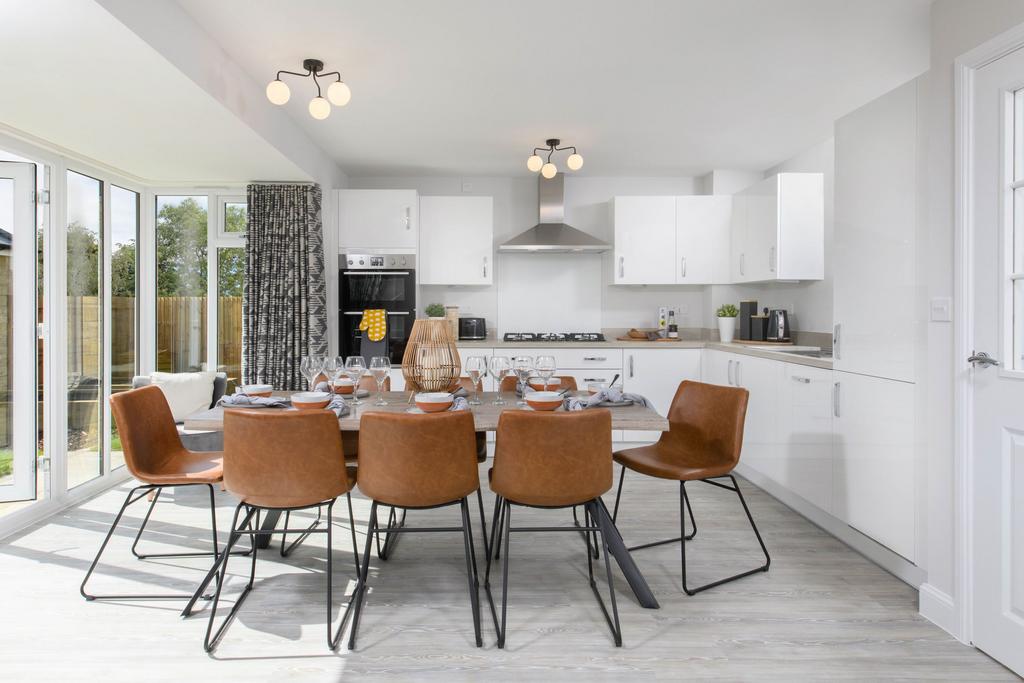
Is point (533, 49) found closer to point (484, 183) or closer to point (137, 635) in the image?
point (484, 183)

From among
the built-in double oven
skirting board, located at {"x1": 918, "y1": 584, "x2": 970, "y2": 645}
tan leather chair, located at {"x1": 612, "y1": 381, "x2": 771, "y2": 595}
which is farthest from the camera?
the built-in double oven

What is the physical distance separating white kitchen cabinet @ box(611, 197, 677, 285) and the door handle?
3160mm

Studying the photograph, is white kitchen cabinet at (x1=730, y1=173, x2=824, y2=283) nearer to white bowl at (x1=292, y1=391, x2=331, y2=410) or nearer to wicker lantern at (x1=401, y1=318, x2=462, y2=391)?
wicker lantern at (x1=401, y1=318, x2=462, y2=391)

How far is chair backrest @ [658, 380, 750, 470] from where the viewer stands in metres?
2.60

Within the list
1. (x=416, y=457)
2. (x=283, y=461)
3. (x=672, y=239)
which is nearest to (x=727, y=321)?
(x=672, y=239)

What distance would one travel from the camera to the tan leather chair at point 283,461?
6.68 feet

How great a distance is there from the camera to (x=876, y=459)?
8.70 ft

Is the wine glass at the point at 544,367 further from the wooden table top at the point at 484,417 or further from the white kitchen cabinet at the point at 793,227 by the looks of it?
the white kitchen cabinet at the point at 793,227

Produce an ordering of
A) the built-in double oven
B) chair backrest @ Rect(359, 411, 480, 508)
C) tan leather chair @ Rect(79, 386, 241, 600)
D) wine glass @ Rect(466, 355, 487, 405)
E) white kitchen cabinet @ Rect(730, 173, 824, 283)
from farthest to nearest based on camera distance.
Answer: the built-in double oven
white kitchen cabinet @ Rect(730, 173, 824, 283)
wine glass @ Rect(466, 355, 487, 405)
tan leather chair @ Rect(79, 386, 241, 600)
chair backrest @ Rect(359, 411, 480, 508)

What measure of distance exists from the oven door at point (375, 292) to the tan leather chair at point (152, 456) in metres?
2.25

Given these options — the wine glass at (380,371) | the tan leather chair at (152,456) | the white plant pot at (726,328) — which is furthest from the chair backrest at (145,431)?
the white plant pot at (726,328)

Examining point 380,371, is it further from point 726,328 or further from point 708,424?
point 726,328

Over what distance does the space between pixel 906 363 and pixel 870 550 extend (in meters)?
0.95

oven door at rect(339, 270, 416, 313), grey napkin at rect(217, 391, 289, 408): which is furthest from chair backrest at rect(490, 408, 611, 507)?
oven door at rect(339, 270, 416, 313)
